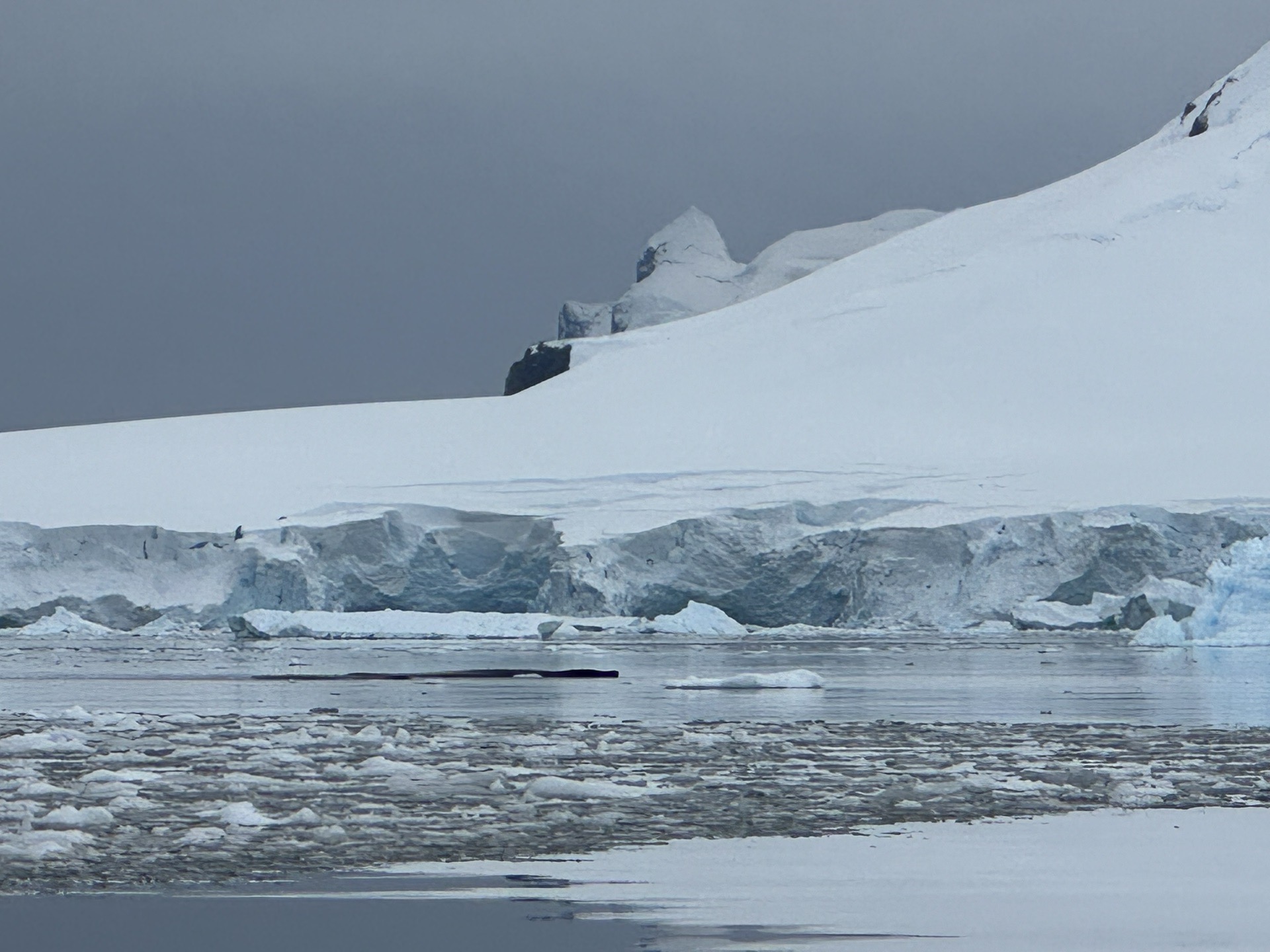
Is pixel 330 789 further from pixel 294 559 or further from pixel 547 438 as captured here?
pixel 547 438

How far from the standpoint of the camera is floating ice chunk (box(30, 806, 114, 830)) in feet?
16.4

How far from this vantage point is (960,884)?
420cm

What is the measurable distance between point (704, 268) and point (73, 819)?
210ft

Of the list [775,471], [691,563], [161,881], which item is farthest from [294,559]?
[161,881]

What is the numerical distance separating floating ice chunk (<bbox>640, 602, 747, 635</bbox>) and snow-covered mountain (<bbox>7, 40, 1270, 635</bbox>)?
841 mm

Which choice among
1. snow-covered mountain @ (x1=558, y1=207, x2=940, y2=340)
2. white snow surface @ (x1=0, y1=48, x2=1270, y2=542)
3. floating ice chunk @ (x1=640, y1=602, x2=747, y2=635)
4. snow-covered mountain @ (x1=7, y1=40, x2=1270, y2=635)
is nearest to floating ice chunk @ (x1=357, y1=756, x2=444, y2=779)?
snow-covered mountain @ (x1=7, y1=40, x2=1270, y2=635)

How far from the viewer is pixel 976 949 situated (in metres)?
3.48

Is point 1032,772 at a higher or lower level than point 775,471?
lower

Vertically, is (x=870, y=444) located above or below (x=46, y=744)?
above

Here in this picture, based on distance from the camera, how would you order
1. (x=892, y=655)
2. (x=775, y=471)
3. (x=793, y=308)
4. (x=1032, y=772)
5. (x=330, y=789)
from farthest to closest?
(x=793, y=308) < (x=775, y=471) < (x=892, y=655) < (x=1032, y=772) < (x=330, y=789)

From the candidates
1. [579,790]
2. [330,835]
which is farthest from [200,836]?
[579,790]

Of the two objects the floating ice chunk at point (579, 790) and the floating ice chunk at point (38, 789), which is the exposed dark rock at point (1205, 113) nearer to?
the floating ice chunk at point (579, 790)

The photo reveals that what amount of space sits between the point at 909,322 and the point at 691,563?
14.4m

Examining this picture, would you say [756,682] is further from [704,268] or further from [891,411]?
[704,268]
